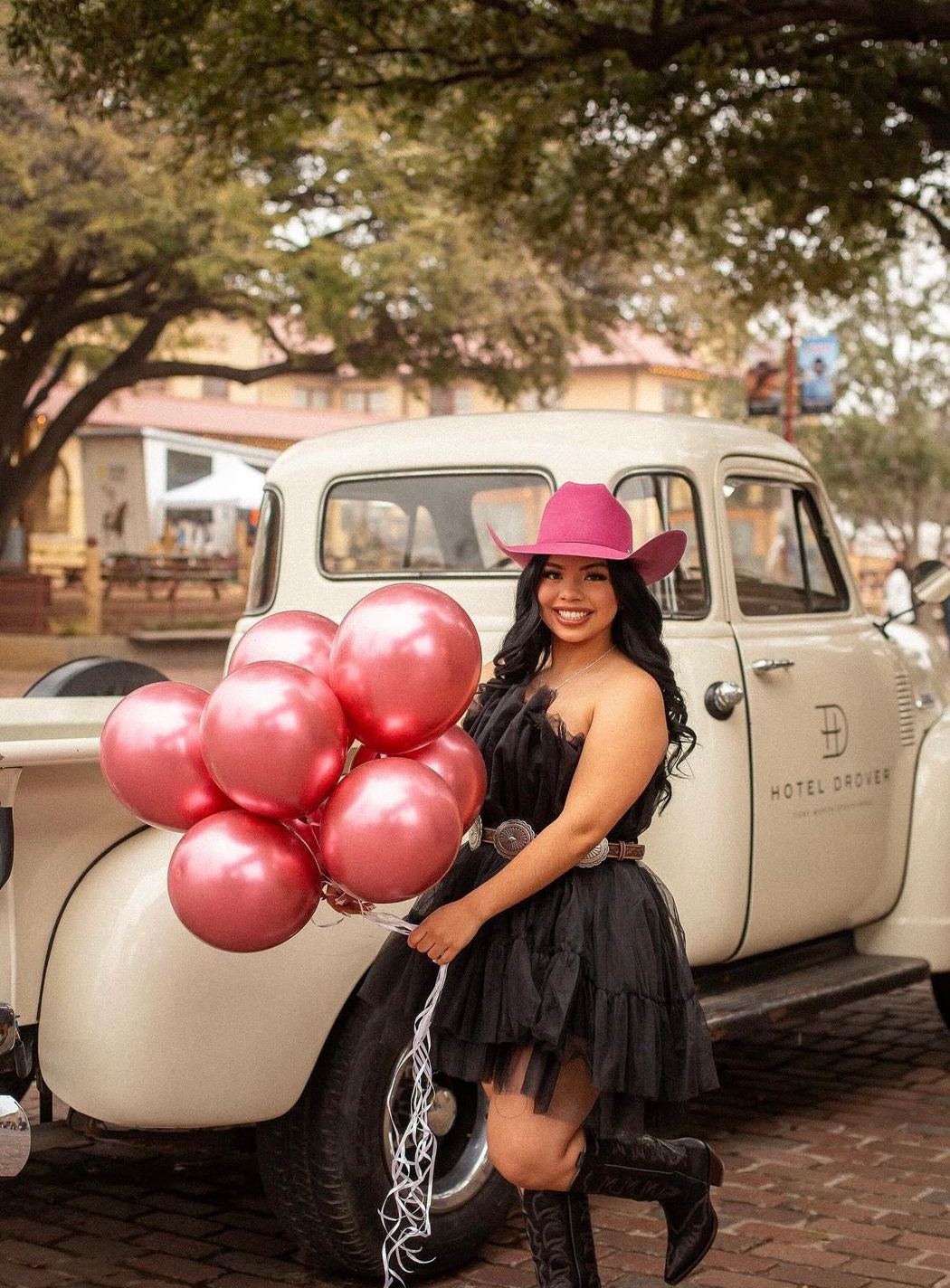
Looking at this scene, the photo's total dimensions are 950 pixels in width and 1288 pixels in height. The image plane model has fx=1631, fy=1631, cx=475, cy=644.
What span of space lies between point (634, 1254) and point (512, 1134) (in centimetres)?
126

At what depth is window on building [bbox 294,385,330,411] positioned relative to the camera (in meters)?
52.7

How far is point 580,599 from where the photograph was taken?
324 centimetres

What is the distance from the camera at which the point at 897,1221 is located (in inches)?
172

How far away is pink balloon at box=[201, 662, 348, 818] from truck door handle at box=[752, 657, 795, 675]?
7.54ft

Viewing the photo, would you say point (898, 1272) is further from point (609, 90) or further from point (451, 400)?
point (451, 400)

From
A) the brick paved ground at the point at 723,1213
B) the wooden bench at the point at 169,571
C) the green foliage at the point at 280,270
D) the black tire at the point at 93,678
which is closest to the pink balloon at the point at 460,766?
the brick paved ground at the point at 723,1213

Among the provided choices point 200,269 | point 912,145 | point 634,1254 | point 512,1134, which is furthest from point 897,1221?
point 200,269

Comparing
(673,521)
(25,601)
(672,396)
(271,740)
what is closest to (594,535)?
(271,740)

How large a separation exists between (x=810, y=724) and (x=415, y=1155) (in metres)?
2.12

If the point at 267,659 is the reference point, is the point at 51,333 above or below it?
above

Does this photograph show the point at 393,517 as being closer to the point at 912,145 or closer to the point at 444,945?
the point at 444,945

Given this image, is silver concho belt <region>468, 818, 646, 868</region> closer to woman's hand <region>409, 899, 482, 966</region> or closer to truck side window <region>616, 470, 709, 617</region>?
woman's hand <region>409, 899, 482, 966</region>

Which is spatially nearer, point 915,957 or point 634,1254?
point 634,1254

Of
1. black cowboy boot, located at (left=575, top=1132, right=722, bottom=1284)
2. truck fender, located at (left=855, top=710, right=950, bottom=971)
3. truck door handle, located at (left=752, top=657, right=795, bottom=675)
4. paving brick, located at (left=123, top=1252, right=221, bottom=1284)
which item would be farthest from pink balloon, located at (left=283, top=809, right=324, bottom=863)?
truck fender, located at (left=855, top=710, right=950, bottom=971)
